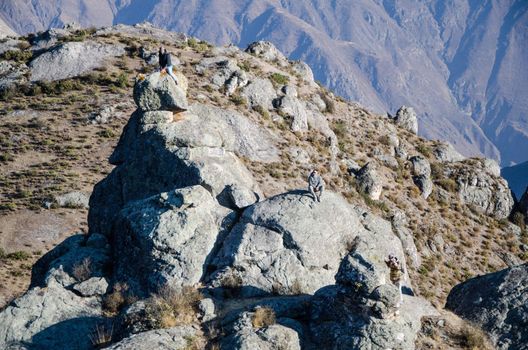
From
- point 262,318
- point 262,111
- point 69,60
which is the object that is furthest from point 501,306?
point 69,60

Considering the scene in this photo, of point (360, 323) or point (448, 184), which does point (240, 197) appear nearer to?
point (360, 323)

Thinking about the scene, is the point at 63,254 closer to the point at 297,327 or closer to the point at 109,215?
the point at 109,215

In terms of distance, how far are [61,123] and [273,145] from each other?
821 inches

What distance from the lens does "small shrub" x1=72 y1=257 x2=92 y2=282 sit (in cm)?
2175

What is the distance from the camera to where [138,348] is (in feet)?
52.5

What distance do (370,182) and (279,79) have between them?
17923 mm

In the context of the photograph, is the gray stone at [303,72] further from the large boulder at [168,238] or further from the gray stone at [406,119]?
the large boulder at [168,238]

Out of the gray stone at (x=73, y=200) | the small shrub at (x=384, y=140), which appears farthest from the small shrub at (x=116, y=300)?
the small shrub at (x=384, y=140)

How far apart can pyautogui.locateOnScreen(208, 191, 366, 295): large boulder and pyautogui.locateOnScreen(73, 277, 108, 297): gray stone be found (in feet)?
14.7

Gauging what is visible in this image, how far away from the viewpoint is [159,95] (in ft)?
95.0

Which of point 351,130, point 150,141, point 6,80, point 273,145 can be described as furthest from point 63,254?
point 351,130

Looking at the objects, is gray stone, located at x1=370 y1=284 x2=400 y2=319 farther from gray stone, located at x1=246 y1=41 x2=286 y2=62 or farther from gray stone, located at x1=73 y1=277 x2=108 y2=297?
gray stone, located at x1=246 y1=41 x2=286 y2=62

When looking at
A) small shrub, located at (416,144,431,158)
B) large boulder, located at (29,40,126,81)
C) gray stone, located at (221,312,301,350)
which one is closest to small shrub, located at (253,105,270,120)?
large boulder, located at (29,40,126,81)

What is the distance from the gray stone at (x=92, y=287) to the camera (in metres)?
20.9
